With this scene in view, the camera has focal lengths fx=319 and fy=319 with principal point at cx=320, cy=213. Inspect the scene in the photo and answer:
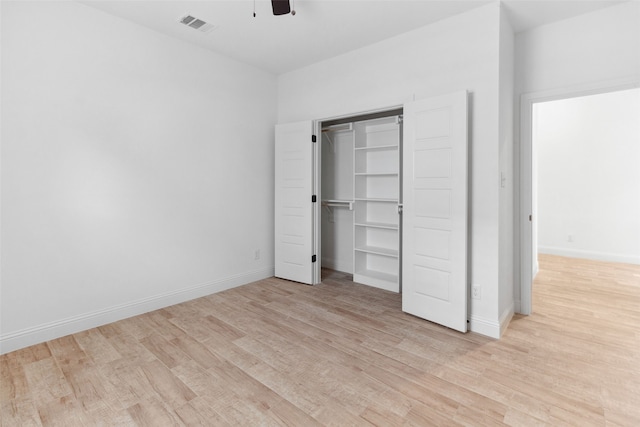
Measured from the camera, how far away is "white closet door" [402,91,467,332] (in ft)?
9.23

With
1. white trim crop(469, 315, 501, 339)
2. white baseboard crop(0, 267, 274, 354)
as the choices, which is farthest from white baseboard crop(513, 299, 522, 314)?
white baseboard crop(0, 267, 274, 354)

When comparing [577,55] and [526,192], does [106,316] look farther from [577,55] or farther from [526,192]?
[577,55]

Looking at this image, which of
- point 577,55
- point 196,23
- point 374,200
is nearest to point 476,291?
point 374,200

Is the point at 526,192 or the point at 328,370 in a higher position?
the point at 526,192

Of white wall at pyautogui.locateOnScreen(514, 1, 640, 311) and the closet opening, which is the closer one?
white wall at pyautogui.locateOnScreen(514, 1, 640, 311)

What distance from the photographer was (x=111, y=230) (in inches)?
120

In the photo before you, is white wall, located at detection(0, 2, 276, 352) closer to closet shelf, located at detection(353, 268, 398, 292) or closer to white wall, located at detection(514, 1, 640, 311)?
closet shelf, located at detection(353, 268, 398, 292)

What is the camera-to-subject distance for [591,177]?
5449 millimetres

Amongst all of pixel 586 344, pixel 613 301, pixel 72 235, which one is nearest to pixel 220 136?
pixel 72 235

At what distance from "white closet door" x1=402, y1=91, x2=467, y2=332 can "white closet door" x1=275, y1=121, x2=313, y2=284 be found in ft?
4.62

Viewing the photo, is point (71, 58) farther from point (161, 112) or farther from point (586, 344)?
point (586, 344)

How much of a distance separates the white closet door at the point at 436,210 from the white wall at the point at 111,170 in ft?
7.18

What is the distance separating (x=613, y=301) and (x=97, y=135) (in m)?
5.59

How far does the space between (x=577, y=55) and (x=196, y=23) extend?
11.9 feet
